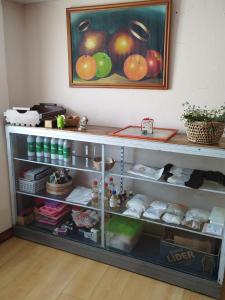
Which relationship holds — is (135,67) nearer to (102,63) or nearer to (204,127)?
(102,63)

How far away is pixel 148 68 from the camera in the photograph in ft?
7.00

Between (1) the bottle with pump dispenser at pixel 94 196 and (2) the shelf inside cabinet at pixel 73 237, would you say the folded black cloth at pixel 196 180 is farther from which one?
(2) the shelf inside cabinet at pixel 73 237

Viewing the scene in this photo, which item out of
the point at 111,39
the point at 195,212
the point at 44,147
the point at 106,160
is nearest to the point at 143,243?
the point at 195,212

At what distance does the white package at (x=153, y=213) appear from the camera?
A: 2031 mm

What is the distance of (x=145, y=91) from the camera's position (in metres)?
2.20

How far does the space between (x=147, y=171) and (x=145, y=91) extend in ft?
2.09

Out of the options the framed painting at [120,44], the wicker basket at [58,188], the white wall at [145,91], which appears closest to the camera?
the white wall at [145,91]

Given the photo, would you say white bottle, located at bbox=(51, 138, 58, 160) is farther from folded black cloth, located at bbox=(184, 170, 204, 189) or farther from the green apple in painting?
folded black cloth, located at bbox=(184, 170, 204, 189)

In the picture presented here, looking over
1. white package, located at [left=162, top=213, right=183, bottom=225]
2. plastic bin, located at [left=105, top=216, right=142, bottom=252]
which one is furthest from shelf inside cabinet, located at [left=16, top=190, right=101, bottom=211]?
white package, located at [left=162, top=213, right=183, bottom=225]

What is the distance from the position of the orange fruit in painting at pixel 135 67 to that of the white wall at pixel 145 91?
0.13 metres

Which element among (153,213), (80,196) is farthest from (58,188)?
(153,213)

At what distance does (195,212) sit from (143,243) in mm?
538

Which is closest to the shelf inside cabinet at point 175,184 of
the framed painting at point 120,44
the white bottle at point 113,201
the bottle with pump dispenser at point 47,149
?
the white bottle at point 113,201

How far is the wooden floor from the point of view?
1.88 m
